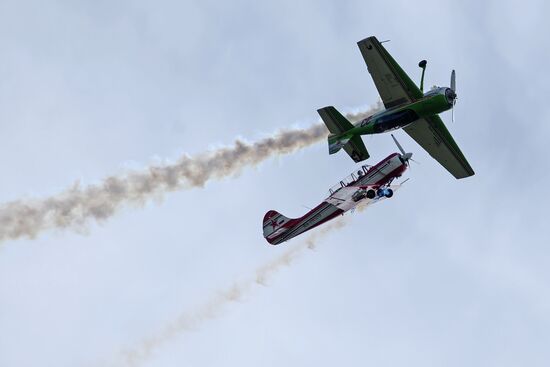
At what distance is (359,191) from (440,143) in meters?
10.8

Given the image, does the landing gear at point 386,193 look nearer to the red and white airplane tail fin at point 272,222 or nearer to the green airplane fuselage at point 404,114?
the green airplane fuselage at point 404,114

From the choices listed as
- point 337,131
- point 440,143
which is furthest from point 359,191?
point 440,143

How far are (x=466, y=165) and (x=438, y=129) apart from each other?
3.32 meters

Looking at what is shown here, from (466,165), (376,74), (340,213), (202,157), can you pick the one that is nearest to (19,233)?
(202,157)

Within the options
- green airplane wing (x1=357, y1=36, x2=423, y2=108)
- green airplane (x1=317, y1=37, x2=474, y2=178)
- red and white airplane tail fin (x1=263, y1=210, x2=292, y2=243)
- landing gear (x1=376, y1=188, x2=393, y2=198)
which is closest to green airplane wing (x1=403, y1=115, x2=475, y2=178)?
green airplane (x1=317, y1=37, x2=474, y2=178)

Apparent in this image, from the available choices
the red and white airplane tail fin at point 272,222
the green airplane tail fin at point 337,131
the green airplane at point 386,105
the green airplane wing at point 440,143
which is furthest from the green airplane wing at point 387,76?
the red and white airplane tail fin at point 272,222

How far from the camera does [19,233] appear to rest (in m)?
61.7

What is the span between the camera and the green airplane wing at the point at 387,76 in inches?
2596

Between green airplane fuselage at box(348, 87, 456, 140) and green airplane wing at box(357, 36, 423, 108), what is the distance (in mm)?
554

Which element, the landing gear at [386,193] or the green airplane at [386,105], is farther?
the green airplane at [386,105]

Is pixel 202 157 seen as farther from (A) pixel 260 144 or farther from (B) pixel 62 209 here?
(B) pixel 62 209

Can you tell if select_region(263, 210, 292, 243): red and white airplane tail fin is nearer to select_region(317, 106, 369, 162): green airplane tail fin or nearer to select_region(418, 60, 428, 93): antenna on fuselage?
select_region(317, 106, 369, 162): green airplane tail fin

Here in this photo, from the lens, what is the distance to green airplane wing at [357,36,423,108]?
65938 mm

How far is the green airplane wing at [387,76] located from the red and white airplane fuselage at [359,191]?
4667 mm
